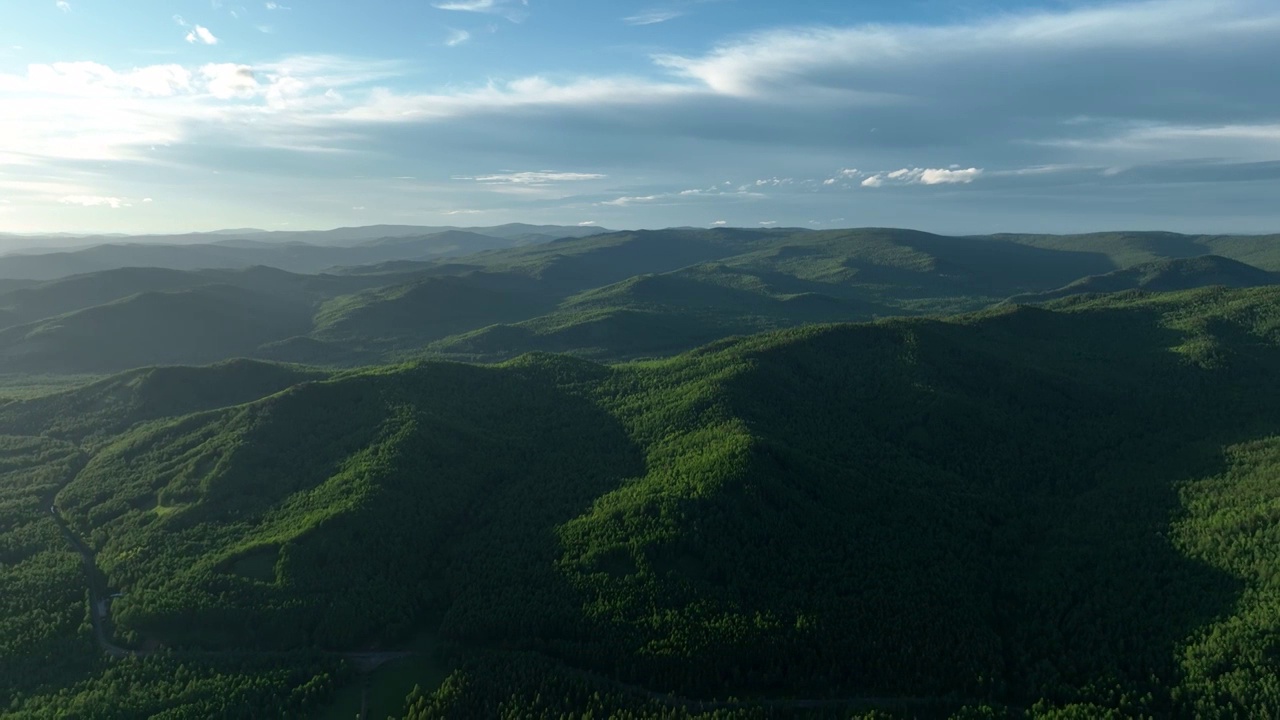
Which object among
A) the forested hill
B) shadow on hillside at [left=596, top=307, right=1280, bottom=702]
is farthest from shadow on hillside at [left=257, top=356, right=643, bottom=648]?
shadow on hillside at [left=596, top=307, right=1280, bottom=702]

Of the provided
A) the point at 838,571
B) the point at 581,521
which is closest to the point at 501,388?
the point at 581,521

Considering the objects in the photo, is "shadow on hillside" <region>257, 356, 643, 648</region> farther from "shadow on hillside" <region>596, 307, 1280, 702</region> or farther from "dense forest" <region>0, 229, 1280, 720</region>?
"shadow on hillside" <region>596, 307, 1280, 702</region>

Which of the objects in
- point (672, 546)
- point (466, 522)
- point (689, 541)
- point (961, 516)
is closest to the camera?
point (672, 546)

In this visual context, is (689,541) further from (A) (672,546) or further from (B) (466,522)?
(B) (466,522)

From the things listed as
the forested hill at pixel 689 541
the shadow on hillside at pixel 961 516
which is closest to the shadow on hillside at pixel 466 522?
the forested hill at pixel 689 541

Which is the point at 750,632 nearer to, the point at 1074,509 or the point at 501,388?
the point at 1074,509

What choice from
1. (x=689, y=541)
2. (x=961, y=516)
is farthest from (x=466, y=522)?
(x=961, y=516)
